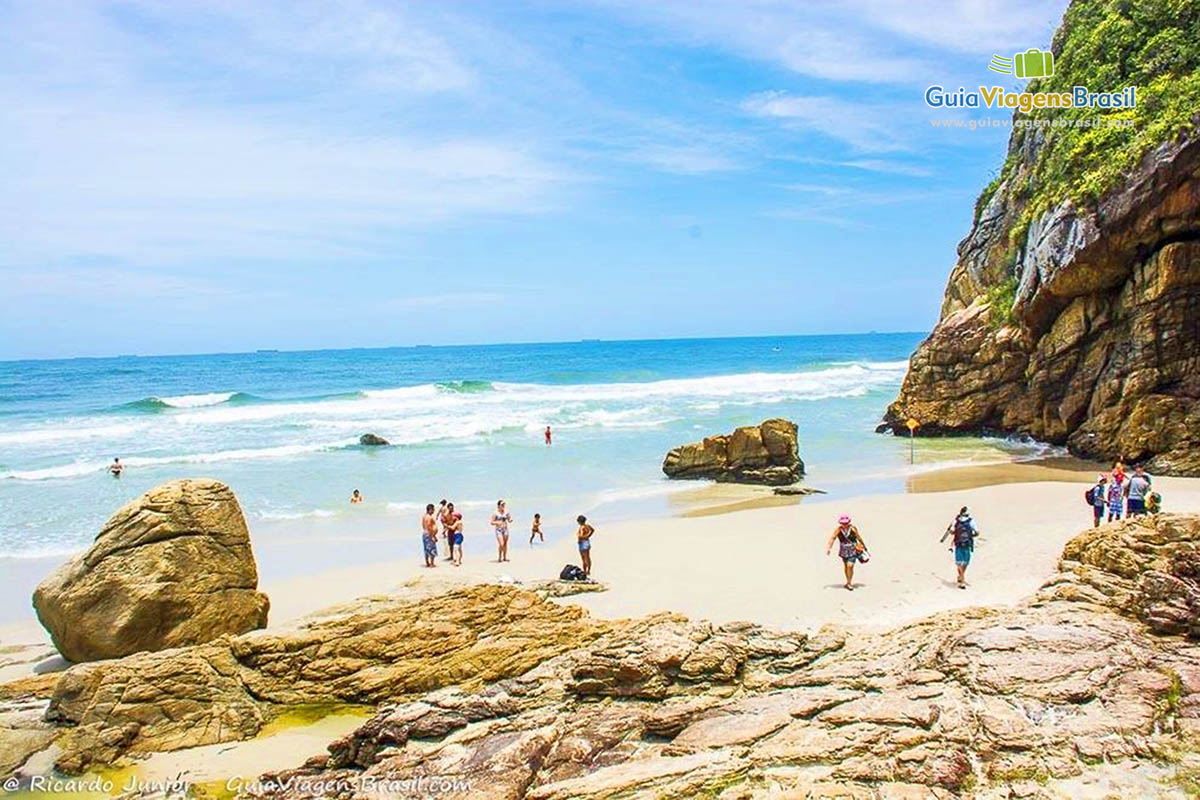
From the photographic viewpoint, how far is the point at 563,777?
5941mm

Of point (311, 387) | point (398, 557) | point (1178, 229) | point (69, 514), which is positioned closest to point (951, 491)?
point (1178, 229)

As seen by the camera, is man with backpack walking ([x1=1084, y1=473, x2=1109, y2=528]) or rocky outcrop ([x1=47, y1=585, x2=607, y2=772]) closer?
rocky outcrop ([x1=47, y1=585, x2=607, y2=772])

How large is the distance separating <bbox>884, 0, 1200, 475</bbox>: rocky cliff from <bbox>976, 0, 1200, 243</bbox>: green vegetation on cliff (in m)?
0.05

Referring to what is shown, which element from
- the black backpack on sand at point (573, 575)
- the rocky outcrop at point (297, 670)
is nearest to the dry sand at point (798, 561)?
the black backpack on sand at point (573, 575)

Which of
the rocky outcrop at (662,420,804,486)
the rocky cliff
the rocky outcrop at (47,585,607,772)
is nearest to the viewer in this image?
the rocky outcrop at (47,585,607,772)

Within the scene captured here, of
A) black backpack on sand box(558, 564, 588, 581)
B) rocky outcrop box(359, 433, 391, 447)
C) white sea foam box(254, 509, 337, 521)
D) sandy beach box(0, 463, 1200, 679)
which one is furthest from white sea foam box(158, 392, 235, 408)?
black backpack on sand box(558, 564, 588, 581)

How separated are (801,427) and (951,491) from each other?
1675cm

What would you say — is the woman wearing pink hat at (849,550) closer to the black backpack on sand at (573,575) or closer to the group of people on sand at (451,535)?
the black backpack on sand at (573,575)

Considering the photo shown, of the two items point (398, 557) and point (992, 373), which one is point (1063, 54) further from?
point (398, 557)

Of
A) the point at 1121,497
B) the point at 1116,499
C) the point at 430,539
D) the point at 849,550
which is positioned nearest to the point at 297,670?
the point at 430,539

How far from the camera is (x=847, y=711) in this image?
618 centimetres

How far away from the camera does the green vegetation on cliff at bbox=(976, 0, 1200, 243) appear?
71.6 feet

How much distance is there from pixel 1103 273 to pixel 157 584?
26015 millimetres

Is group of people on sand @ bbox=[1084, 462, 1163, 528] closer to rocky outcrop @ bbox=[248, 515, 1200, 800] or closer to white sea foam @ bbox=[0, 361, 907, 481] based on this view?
rocky outcrop @ bbox=[248, 515, 1200, 800]
